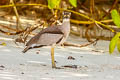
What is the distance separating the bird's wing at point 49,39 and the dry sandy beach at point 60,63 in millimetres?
262

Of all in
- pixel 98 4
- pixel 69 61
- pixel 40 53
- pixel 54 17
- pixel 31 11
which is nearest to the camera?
pixel 69 61

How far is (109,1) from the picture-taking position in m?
9.21

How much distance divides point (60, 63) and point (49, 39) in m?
0.45

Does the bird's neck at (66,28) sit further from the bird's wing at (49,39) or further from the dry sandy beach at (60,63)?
the dry sandy beach at (60,63)

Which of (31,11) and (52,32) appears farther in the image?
(31,11)

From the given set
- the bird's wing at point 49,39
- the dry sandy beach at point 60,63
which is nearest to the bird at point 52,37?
the bird's wing at point 49,39

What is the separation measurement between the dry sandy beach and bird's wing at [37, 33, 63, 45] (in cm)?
26

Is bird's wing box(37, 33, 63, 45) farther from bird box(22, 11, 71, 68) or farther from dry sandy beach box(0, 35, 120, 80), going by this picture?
dry sandy beach box(0, 35, 120, 80)

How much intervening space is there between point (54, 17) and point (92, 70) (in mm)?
1729

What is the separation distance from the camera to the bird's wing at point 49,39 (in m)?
4.40

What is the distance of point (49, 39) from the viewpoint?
441 cm

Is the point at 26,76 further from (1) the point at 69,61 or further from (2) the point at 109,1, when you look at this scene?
(2) the point at 109,1

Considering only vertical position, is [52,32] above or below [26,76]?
above

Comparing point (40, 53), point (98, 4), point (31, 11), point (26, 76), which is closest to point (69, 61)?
point (40, 53)
